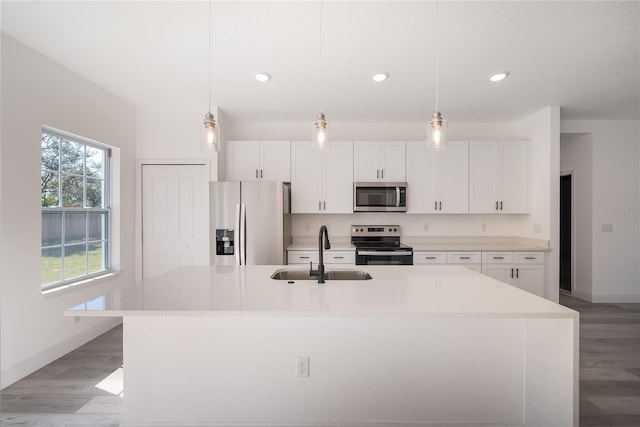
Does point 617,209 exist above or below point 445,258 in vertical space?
above

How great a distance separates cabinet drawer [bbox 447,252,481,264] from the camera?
12.5 feet

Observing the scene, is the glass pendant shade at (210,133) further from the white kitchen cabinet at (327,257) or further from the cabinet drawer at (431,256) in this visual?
the cabinet drawer at (431,256)

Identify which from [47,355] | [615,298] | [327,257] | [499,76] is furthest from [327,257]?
[615,298]

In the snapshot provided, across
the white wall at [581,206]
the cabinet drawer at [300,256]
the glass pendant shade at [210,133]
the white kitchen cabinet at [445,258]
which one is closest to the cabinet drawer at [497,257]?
the white kitchen cabinet at [445,258]

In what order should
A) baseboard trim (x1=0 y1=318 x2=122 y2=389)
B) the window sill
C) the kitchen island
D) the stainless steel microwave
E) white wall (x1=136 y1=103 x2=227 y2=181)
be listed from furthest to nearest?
the stainless steel microwave < white wall (x1=136 y1=103 x2=227 y2=181) < the window sill < baseboard trim (x1=0 y1=318 x2=122 y2=389) < the kitchen island

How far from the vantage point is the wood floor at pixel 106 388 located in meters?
1.88

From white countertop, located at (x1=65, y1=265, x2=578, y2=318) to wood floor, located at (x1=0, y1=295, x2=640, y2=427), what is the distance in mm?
969

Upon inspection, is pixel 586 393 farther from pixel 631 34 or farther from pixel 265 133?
pixel 265 133

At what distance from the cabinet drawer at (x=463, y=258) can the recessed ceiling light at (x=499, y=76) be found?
2028mm

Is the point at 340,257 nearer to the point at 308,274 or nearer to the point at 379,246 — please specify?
the point at 379,246

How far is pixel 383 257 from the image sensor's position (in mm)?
3746

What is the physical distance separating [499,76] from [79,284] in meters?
4.55

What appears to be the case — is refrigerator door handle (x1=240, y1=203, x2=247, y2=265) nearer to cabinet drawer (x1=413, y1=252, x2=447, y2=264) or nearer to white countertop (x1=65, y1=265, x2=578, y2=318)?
white countertop (x1=65, y1=265, x2=578, y2=318)

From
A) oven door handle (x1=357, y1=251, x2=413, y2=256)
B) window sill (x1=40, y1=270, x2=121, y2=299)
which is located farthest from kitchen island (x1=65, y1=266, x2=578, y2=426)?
oven door handle (x1=357, y1=251, x2=413, y2=256)
